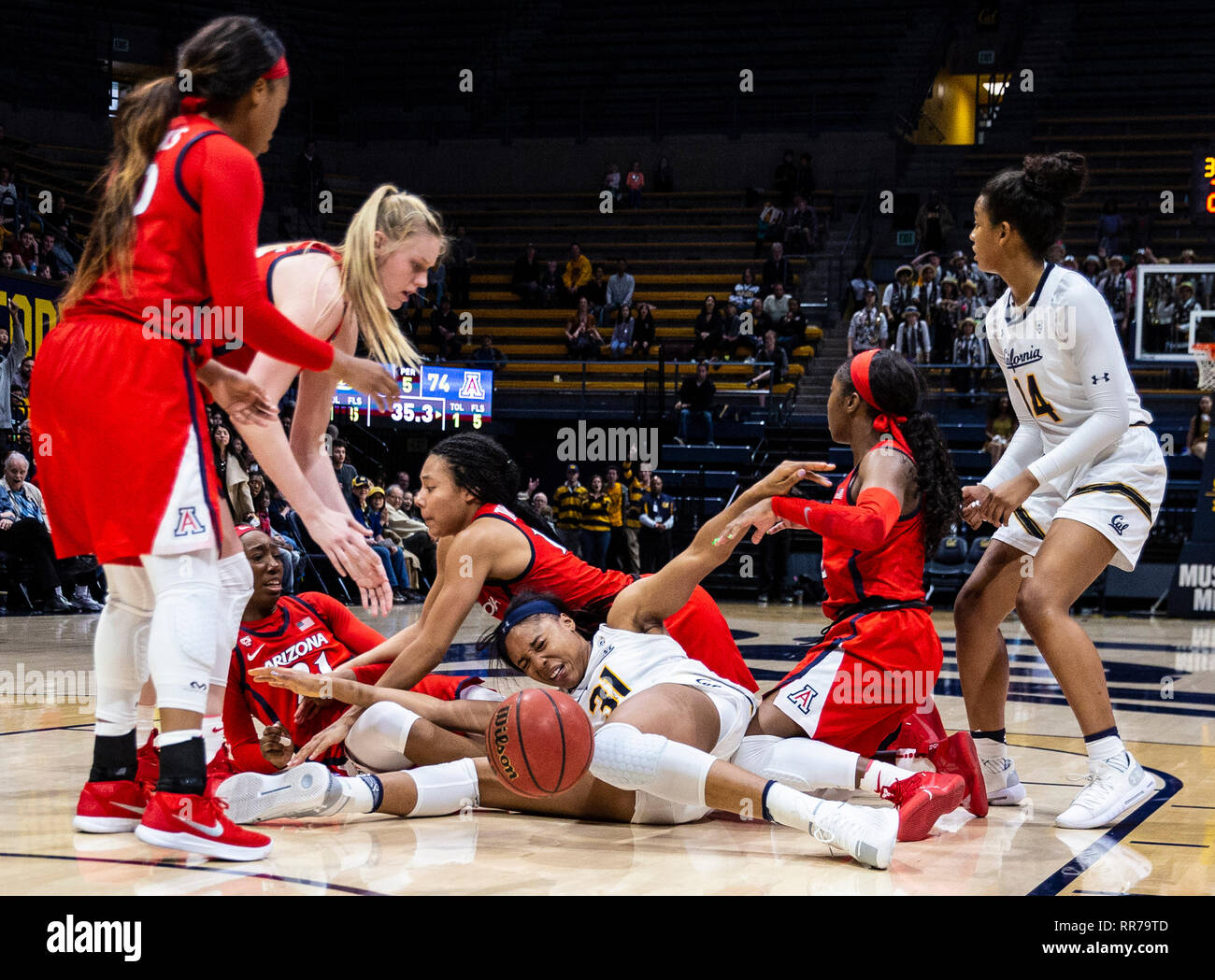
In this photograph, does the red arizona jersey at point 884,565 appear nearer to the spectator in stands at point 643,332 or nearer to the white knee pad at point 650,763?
the white knee pad at point 650,763

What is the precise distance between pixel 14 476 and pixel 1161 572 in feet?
33.2

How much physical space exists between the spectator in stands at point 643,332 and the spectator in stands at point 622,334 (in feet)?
0.28

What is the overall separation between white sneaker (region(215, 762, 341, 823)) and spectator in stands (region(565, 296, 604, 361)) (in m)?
14.4

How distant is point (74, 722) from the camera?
200 inches

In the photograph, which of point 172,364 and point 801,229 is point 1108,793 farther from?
point 801,229

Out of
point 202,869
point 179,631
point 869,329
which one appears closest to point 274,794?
point 202,869

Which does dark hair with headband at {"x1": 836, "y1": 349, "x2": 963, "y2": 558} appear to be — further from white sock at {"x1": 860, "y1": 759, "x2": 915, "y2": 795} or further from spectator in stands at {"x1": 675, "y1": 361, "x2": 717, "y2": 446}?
spectator in stands at {"x1": 675, "y1": 361, "x2": 717, "y2": 446}

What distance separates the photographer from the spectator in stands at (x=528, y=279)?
755 inches

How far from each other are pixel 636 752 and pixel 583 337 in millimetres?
14863

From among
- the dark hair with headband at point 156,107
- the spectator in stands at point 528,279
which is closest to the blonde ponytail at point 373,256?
the dark hair with headband at point 156,107

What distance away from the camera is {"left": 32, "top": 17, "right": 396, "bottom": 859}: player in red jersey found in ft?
9.46

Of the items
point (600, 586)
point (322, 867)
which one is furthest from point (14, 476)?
point (322, 867)

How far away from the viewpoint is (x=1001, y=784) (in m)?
4.00
